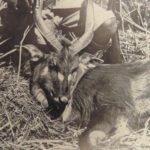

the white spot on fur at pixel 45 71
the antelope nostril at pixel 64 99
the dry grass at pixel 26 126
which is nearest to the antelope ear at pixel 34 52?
the white spot on fur at pixel 45 71

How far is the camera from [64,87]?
3682 mm

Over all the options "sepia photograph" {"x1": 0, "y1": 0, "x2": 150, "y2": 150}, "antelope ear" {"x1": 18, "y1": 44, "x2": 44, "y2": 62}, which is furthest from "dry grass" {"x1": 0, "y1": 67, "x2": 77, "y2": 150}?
"antelope ear" {"x1": 18, "y1": 44, "x2": 44, "y2": 62}

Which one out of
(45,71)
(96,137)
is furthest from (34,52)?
(96,137)

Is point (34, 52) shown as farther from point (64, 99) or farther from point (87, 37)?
point (64, 99)

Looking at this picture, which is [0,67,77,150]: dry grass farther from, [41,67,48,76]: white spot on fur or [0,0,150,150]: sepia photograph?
[41,67,48,76]: white spot on fur

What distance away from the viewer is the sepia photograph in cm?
341

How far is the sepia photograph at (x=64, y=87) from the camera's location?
11.2 feet

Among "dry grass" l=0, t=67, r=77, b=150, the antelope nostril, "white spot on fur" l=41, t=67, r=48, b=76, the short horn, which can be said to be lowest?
"dry grass" l=0, t=67, r=77, b=150

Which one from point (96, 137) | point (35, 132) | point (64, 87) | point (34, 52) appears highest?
point (34, 52)

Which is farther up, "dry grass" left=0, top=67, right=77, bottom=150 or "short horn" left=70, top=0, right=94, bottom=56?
"short horn" left=70, top=0, right=94, bottom=56

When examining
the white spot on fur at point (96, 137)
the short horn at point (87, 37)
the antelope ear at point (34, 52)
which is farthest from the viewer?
the antelope ear at point (34, 52)

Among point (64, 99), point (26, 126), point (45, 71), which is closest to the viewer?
point (26, 126)

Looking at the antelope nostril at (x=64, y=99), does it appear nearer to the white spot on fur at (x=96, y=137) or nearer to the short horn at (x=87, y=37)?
the white spot on fur at (x=96, y=137)

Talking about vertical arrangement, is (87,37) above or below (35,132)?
above
